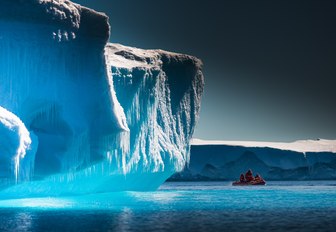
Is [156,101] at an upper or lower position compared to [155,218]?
upper

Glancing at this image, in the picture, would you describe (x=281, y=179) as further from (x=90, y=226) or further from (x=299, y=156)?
(x=90, y=226)

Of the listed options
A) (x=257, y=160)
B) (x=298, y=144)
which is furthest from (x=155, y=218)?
(x=298, y=144)

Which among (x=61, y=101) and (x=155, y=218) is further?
(x=61, y=101)

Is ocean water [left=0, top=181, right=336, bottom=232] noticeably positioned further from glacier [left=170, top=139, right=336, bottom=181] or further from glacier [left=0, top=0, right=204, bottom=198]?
glacier [left=170, top=139, right=336, bottom=181]

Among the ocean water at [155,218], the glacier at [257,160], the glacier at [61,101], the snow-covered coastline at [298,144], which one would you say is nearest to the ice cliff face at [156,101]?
the glacier at [61,101]

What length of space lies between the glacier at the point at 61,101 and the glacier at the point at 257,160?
3583 centimetres

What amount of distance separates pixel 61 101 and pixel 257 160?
4628cm

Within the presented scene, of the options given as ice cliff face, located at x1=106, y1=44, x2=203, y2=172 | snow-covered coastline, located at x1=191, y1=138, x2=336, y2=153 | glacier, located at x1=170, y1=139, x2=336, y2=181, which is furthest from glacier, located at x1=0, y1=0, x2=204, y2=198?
snow-covered coastline, located at x1=191, y1=138, x2=336, y2=153

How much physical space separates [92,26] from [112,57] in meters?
6.56

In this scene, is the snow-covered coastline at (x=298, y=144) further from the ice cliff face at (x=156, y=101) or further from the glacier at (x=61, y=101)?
the glacier at (x=61, y=101)

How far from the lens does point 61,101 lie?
22516 mm

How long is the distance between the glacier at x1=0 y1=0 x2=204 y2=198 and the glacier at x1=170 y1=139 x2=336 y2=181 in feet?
118

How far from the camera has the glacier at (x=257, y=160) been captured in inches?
Answer: 2542

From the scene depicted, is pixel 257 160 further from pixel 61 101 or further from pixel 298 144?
pixel 61 101
